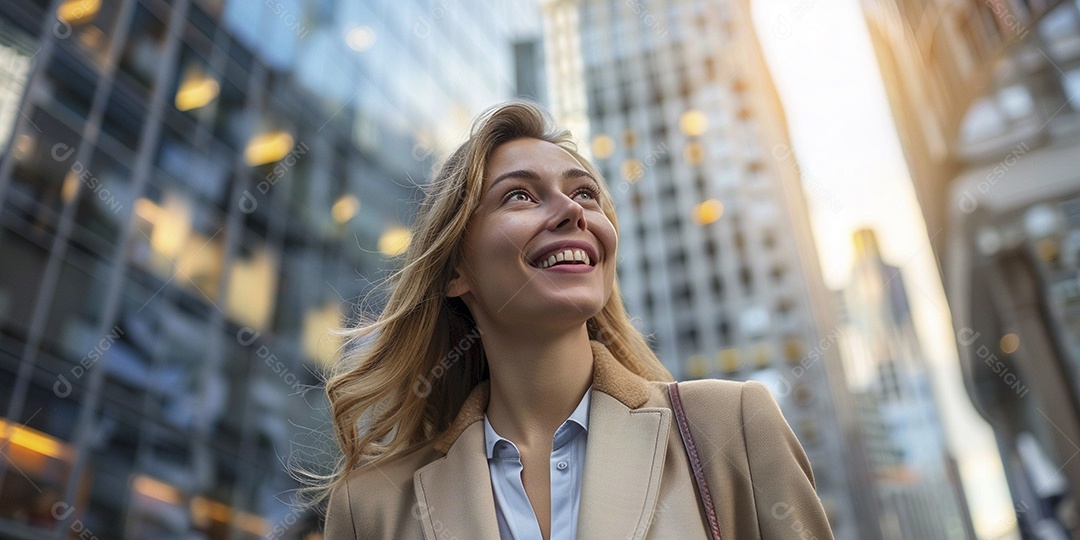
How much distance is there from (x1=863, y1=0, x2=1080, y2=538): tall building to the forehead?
18.2m

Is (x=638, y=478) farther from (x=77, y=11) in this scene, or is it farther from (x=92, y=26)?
(x=92, y=26)

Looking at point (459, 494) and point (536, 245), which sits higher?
point (536, 245)

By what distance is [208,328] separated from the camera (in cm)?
1911

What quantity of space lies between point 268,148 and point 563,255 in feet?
70.8

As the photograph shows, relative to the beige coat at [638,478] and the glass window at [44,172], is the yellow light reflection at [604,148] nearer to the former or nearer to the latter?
the glass window at [44,172]

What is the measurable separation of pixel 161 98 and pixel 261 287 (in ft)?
17.4

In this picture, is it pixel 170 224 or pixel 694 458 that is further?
pixel 170 224

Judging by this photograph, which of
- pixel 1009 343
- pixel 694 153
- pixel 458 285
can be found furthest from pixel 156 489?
pixel 694 153

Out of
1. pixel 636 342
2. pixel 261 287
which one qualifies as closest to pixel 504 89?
pixel 261 287

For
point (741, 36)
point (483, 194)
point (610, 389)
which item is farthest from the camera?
point (741, 36)

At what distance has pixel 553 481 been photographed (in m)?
2.40

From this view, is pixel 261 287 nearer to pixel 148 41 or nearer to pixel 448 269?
pixel 148 41

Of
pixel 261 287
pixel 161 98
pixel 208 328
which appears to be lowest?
pixel 208 328

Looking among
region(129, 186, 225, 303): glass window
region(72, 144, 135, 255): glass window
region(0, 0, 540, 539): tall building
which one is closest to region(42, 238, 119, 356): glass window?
region(0, 0, 540, 539): tall building
